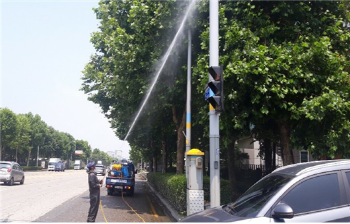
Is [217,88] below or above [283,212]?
above

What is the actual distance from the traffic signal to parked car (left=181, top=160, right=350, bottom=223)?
354cm

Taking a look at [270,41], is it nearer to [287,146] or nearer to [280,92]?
[280,92]

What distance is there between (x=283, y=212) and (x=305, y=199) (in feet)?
1.91

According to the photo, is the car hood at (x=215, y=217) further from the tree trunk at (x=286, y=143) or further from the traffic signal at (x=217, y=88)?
the tree trunk at (x=286, y=143)

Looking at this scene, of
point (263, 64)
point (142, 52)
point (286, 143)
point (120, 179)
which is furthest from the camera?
point (120, 179)

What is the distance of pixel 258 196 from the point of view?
16.3 ft

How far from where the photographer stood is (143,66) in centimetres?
1321

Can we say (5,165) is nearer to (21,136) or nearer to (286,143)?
(286,143)

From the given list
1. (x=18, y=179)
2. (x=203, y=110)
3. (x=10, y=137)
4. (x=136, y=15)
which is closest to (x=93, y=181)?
(x=203, y=110)

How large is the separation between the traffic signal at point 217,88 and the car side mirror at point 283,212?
4.27 m

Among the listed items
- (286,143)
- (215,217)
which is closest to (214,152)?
(215,217)

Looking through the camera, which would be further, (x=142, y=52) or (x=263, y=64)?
(x=142, y=52)

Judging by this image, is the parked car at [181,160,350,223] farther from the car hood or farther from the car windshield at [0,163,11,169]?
the car windshield at [0,163,11,169]

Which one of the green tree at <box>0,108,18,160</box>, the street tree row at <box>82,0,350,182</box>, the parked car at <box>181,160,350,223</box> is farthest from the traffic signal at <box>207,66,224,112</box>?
the green tree at <box>0,108,18,160</box>
